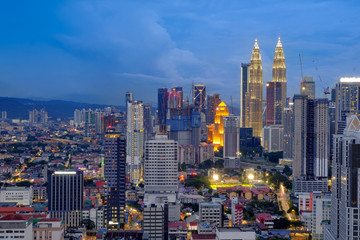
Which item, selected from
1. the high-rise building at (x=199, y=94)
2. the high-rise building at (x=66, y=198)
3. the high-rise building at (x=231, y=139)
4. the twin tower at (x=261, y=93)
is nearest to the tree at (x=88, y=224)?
the high-rise building at (x=66, y=198)

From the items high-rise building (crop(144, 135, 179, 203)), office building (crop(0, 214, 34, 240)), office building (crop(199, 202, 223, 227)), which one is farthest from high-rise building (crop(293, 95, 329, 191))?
office building (crop(0, 214, 34, 240))

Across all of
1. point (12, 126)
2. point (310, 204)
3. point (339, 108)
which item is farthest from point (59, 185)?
point (12, 126)

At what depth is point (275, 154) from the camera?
35.0m

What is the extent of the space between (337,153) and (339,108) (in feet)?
65.2

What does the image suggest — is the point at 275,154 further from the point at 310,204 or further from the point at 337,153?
the point at 337,153

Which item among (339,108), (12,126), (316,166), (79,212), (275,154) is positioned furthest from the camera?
(12,126)

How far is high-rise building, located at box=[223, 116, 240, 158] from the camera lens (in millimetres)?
30297

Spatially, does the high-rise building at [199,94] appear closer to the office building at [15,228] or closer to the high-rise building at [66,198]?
the high-rise building at [66,198]

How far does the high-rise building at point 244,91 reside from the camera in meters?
49.0

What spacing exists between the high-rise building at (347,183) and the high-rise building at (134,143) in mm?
13854

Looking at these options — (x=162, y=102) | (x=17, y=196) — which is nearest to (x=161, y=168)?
(x=17, y=196)

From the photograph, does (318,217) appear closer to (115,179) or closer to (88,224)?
(115,179)

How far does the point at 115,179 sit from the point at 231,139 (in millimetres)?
15910

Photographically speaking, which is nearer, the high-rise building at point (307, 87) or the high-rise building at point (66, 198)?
the high-rise building at point (66, 198)
